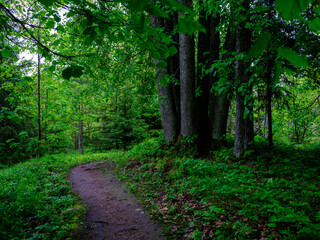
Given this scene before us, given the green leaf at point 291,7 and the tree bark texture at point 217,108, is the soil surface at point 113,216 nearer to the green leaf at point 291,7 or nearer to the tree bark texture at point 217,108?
the green leaf at point 291,7

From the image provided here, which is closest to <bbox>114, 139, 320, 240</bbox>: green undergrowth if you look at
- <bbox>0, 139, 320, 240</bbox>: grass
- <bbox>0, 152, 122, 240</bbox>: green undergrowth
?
<bbox>0, 139, 320, 240</bbox>: grass

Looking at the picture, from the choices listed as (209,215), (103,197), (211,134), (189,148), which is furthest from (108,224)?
(211,134)

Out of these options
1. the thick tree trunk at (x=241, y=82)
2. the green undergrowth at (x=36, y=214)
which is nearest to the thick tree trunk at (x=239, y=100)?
the thick tree trunk at (x=241, y=82)

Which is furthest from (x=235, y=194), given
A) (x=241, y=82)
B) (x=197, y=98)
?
(x=197, y=98)

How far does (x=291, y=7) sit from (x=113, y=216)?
4.59m

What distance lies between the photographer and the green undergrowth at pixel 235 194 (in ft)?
9.16

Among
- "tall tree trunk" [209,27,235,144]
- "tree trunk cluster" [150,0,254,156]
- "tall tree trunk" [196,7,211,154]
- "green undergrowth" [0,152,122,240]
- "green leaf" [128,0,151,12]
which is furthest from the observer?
"tall tree trunk" [196,7,211,154]

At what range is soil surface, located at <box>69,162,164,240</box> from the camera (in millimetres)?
3324

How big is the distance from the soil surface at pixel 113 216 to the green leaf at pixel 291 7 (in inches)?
139

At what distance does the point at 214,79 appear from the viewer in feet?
22.5

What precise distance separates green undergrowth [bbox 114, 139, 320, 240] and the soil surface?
289 mm

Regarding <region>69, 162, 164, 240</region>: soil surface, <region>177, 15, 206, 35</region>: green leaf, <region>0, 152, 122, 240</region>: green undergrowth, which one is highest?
<region>177, 15, 206, 35</region>: green leaf

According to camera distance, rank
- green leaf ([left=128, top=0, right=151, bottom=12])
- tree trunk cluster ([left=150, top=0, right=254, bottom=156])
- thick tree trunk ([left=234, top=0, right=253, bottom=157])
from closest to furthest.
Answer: green leaf ([left=128, top=0, right=151, bottom=12])
thick tree trunk ([left=234, top=0, right=253, bottom=157])
tree trunk cluster ([left=150, top=0, right=254, bottom=156])

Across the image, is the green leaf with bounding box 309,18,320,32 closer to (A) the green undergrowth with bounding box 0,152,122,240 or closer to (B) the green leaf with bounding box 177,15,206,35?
(B) the green leaf with bounding box 177,15,206,35
